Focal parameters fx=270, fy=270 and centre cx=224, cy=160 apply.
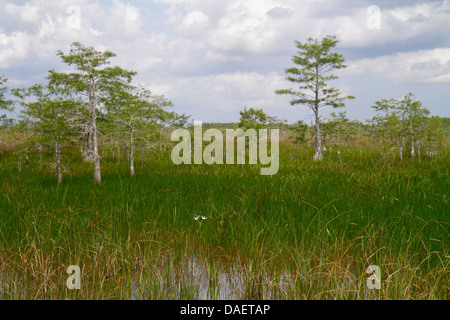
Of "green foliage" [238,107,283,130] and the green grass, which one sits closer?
the green grass

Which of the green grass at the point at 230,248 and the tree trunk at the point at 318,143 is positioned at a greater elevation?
the tree trunk at the point at 318,143

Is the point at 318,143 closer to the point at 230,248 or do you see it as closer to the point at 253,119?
the point at 253,119

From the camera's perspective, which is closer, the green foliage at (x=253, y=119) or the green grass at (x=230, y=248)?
the green grass at (x=230, y=248)

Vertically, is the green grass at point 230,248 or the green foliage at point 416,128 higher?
the green foliage at point 416,128

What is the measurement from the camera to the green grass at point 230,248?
3.39 meters

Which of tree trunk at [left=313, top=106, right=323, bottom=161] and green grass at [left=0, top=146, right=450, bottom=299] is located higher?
tree trunk at [left=313, top=106, right=323, bottom=161]

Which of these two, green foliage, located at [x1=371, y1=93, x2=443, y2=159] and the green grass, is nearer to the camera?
the green grass

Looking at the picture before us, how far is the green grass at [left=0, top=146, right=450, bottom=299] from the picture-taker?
3.39m

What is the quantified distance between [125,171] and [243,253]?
33.7 ft

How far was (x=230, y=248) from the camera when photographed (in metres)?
4.52

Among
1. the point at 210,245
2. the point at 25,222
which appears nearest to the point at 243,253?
the point at 210,245

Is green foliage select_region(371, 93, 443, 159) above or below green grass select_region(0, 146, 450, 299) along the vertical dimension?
above
